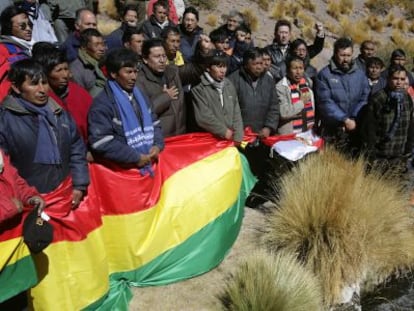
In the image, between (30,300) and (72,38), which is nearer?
(30,300)

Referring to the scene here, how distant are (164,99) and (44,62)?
1348 mm

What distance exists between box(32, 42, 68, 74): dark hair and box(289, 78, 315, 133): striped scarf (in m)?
2.87

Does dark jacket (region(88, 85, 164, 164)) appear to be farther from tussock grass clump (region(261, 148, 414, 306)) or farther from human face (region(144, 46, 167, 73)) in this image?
tussock grass clump (region(261, 148, 414, 306))

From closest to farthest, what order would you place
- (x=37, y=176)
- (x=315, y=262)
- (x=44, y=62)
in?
(x=37, y=176)
(x=44, y=62)
(x=315, y=262)

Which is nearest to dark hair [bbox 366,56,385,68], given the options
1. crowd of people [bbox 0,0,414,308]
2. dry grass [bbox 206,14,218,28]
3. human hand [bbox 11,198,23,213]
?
crowd of people [bbox 0,0,414,308]

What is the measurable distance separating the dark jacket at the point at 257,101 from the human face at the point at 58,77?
89.3 inches

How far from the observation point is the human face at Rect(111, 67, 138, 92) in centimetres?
440

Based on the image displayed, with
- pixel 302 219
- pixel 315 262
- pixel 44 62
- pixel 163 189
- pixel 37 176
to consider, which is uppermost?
pixel 44 62

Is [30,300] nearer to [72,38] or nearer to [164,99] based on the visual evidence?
[164,99]

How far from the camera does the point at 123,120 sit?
4.36 meters

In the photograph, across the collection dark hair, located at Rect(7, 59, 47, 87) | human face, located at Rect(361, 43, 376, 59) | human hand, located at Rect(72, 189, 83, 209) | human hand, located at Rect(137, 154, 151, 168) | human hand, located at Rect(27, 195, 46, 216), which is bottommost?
human hand, located at Rect(72, 189, 83, 209)

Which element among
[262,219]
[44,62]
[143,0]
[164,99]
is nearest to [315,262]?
[262,219]

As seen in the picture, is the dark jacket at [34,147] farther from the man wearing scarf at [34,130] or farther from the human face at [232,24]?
the human face at [232,24]

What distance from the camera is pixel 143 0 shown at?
1107cm
